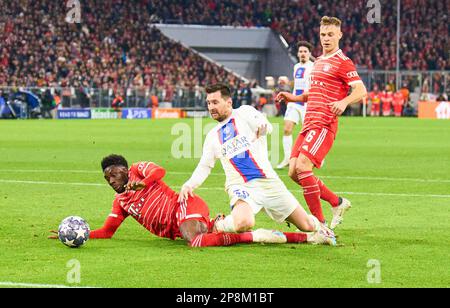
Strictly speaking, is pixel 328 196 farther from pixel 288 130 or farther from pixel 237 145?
pixel 288 130

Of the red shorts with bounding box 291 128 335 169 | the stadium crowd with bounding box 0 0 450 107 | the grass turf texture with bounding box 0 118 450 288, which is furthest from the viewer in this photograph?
the stadium crowd with bounding box 0 0 450 107

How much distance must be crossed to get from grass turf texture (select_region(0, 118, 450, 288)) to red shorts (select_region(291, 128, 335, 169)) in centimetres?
94

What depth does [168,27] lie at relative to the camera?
208 feet

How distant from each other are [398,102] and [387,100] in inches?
29.3

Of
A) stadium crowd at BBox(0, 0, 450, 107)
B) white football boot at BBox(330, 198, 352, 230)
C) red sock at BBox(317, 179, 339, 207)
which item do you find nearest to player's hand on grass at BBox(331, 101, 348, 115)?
red sock at BBox(317, 179, 339, 207)

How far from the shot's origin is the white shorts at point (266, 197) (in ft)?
32.6

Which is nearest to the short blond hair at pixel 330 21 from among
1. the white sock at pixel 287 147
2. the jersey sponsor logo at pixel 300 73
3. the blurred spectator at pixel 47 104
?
the jersey sponsor logo at pixel 300 73

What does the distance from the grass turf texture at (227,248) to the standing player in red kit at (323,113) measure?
55 cm

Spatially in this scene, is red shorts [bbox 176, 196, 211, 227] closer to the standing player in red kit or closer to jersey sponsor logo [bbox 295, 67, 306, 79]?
the standing player in red kit

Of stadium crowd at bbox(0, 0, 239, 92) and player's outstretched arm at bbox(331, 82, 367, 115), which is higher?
stadium crowd at bbox(0, 0, 239, 92)

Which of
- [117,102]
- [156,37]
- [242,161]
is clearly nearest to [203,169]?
[242,161]

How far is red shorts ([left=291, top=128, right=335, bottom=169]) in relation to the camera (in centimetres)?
1087

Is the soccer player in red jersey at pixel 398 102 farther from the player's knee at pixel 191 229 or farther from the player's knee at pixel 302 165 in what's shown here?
the player's knee at pixel 191 229

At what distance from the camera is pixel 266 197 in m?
9.95
